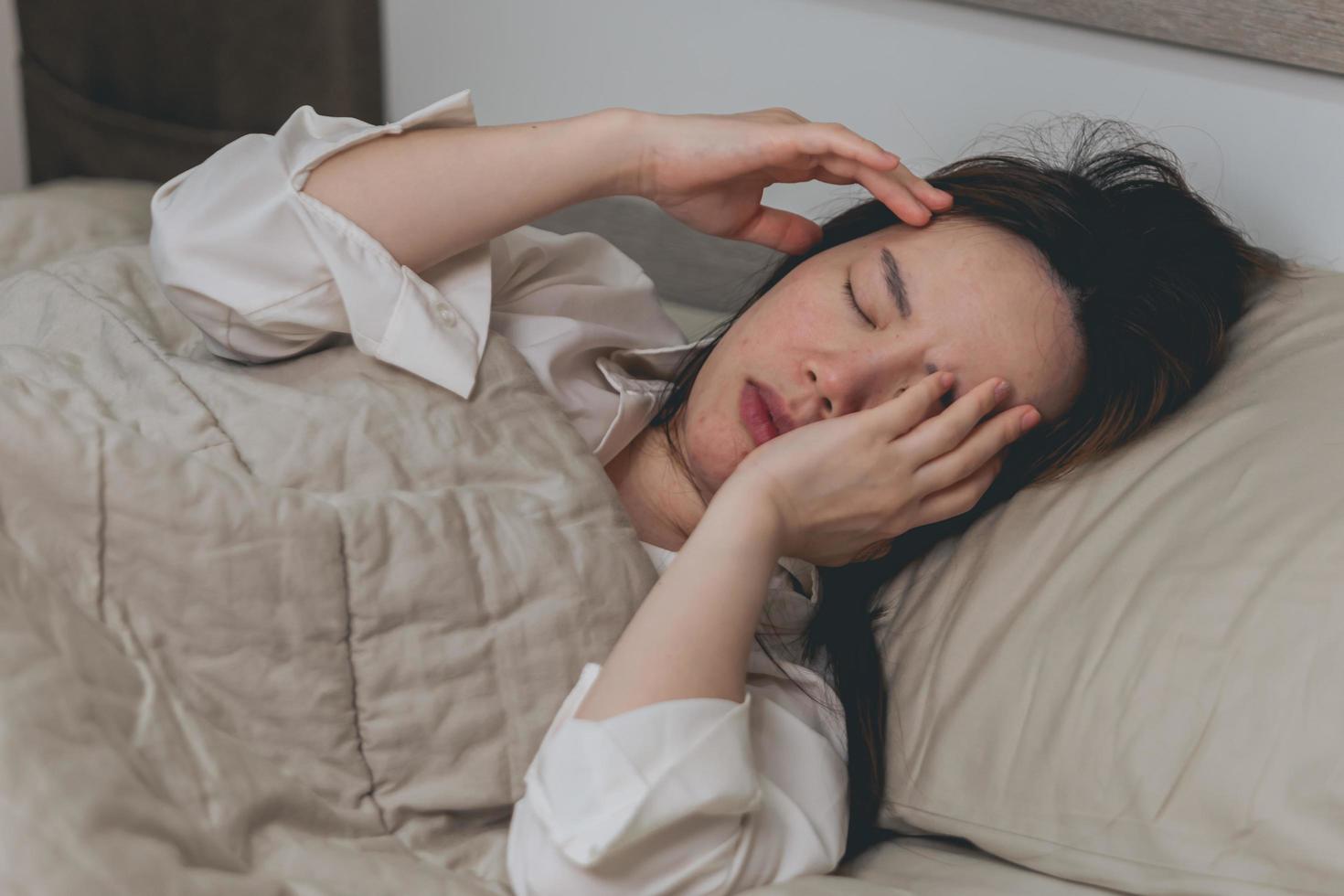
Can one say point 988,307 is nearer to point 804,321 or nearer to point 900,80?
→ point 804,321

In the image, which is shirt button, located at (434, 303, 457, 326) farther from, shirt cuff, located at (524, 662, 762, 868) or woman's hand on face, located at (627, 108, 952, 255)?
shirt cuff, located at (524, 662, 762, 868)

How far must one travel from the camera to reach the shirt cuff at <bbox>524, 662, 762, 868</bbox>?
Answer: 869 mm

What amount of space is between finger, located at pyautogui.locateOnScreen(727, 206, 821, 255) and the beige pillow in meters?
0.36

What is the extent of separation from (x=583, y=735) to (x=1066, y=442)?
21.4 inches

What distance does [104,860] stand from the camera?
0.69m

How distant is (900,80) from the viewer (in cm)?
151

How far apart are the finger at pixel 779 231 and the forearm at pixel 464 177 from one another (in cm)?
16

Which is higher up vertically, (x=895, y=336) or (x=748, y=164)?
(x=748, y=164)

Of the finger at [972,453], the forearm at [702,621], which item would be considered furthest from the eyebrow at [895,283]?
the forearm at [702,621]

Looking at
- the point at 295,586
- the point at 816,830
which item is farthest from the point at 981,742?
the point at 295,586

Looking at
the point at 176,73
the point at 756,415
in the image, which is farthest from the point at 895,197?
the point at 176,73

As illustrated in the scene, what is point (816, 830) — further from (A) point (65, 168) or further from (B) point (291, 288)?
(A) point (65, 168)

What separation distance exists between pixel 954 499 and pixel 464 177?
0.53m

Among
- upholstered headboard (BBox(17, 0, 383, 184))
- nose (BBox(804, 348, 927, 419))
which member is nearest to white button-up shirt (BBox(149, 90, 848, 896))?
nose (BBox(804, 348, 927, 419))
